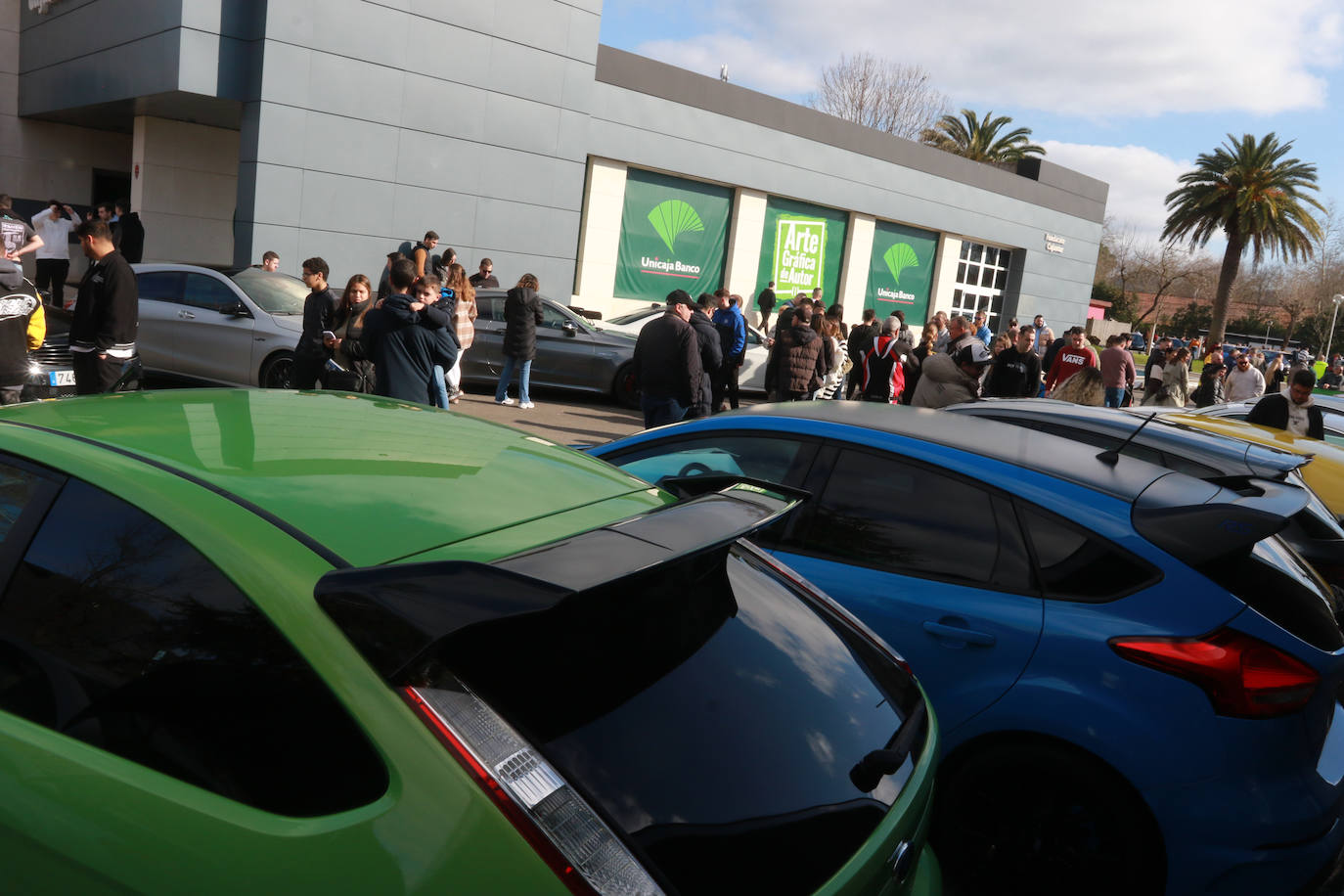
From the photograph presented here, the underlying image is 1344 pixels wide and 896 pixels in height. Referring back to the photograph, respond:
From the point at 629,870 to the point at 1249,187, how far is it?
4128cm

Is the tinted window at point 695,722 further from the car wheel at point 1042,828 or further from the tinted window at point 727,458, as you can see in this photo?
the tinted window at point 727,458

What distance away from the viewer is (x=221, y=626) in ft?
5.10

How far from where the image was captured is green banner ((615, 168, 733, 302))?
2011 cm

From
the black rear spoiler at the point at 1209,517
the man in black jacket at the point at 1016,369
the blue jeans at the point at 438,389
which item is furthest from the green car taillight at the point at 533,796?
the man in black jacket at the point at 1016,369

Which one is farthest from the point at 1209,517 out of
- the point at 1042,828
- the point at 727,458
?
the point at 727,458

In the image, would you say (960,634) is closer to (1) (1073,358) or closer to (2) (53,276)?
(1) (1073,358)

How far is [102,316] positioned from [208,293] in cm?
401

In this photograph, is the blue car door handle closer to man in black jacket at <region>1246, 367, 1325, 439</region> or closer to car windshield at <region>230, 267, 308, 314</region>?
man in black jacket at <region>1246, 367, 1325, 439</region>

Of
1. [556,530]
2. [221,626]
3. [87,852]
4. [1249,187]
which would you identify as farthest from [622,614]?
[1249,187]

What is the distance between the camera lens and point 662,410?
29.0ft

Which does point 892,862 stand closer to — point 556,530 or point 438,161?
point 556,530

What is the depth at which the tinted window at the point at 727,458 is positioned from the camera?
12.2ft

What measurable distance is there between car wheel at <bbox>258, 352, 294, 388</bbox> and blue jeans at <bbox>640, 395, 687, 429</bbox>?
4.12 metres

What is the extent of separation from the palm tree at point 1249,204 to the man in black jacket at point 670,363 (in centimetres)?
Result: 3189
